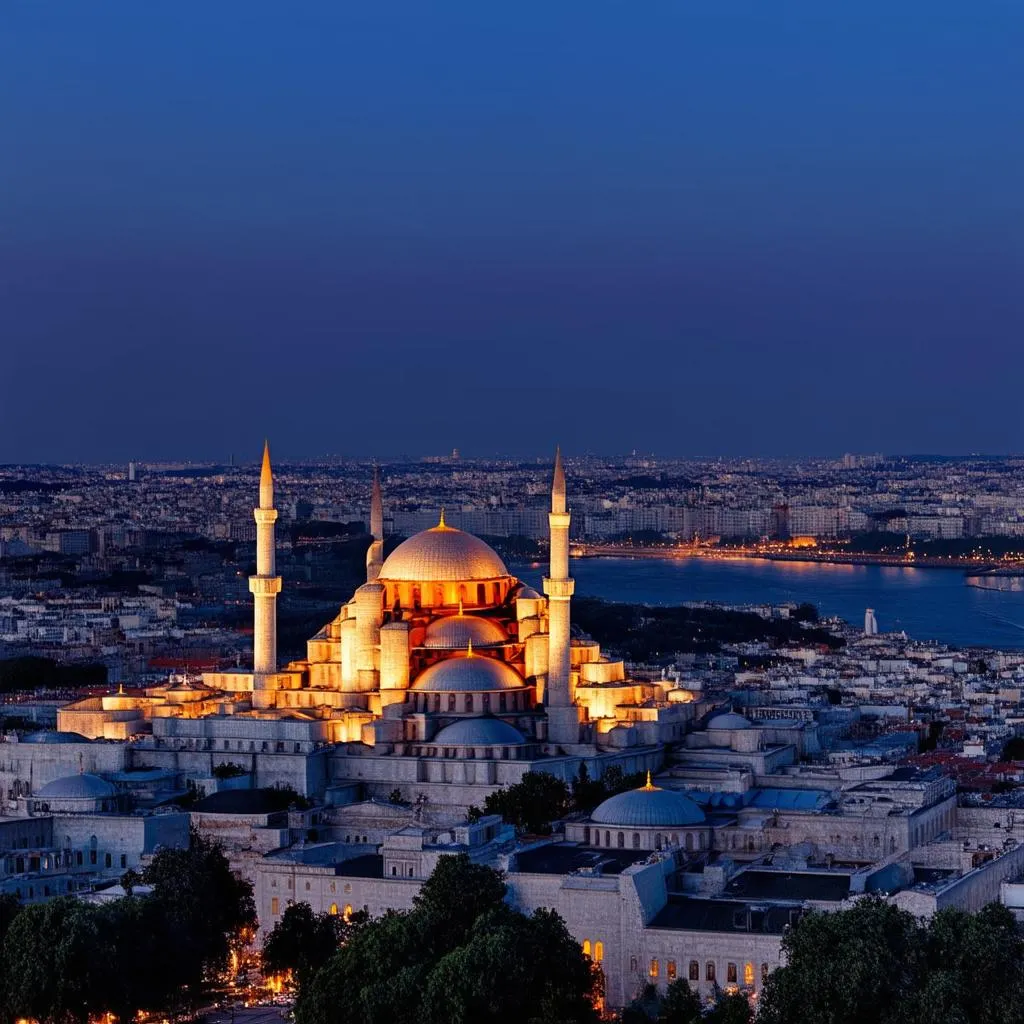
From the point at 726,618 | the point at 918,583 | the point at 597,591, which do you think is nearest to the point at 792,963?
the point at 726,618

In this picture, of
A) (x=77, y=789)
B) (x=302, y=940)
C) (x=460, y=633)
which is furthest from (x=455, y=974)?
(x=460, y=633)

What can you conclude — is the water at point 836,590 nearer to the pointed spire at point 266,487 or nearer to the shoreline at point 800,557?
the shoreline at point 800,557

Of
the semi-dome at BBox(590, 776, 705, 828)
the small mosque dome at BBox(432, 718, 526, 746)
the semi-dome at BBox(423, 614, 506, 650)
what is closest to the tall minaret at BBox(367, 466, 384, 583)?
the semi-dome at BBox(423, 614, 506, 650)

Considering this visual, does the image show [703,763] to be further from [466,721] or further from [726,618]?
[726,618]

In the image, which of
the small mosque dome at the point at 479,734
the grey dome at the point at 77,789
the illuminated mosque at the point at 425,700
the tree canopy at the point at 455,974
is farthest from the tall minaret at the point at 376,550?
the tree canopy at the point at 455,974

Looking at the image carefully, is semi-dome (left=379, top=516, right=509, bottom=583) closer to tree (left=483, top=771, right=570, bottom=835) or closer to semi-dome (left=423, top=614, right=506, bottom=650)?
semi-dome (left=423, top=614, right=506, bottom=650)

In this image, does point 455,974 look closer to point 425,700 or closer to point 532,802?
point 532,802
